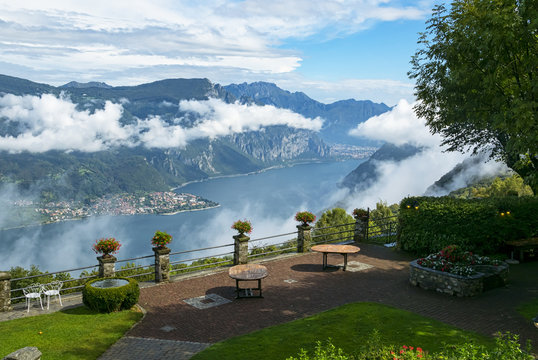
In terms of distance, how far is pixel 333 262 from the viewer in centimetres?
1897

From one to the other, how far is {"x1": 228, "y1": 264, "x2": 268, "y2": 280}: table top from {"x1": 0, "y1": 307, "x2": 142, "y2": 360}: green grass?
336 centimetres

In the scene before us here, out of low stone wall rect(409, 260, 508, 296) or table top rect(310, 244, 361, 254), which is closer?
low stone wall rect(409, 260, 508, 296)

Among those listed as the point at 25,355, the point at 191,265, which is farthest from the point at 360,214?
the point at 25,355

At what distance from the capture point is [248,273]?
47.5ft

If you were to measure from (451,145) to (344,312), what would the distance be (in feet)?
62.0

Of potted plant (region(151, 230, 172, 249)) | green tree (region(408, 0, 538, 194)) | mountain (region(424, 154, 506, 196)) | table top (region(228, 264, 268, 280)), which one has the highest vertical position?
green tree (region(408, 0, 538, 194))

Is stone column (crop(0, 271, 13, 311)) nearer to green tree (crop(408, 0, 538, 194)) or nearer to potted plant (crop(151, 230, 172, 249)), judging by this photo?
potted plant (crop(151, 230, 172, 249))

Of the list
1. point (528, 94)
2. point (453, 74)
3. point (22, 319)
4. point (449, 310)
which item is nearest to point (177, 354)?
point (22, 319)

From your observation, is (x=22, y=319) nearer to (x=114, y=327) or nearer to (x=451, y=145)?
(x=114, y=327)

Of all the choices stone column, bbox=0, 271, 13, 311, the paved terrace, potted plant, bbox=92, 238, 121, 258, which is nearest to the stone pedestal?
the paved terrace

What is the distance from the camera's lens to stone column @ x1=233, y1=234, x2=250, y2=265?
18.0 metres

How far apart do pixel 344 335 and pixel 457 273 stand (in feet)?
20.2

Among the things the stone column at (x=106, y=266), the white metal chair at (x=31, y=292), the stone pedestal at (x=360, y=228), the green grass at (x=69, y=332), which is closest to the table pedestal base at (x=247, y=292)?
the green grass at (x=69, y=332)

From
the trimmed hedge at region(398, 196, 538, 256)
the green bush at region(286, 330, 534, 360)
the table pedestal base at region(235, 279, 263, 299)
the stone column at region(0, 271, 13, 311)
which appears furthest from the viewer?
the trimmed hedge at region(398, 196, 538, 256)
